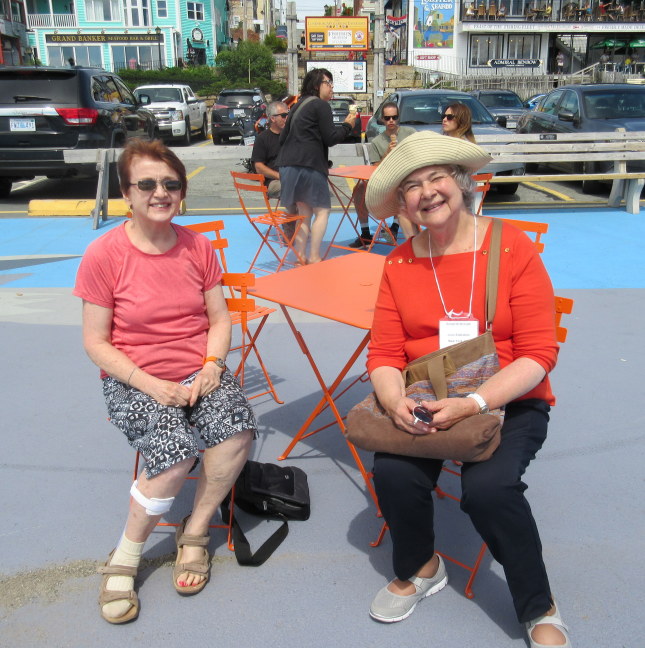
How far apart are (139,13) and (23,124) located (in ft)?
136

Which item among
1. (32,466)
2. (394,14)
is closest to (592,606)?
(32,466)

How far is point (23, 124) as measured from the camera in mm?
8742

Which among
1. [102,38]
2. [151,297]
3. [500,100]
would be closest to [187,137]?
[500,100]

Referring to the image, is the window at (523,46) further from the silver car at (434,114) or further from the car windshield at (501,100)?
the silver car at (434,114)

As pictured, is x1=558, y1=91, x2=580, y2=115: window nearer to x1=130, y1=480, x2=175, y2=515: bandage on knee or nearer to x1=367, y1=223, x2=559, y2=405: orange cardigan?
x1=367, y1=223, x2=559, y2=405: orange cardigan

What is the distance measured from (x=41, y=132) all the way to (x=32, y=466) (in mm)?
6819

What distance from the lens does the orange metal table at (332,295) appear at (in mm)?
2729

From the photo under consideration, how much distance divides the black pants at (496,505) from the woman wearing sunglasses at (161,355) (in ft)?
1.97

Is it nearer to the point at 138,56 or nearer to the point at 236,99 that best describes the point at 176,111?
the point at 236,99

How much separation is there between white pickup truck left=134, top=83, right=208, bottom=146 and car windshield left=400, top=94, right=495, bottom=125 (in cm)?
898

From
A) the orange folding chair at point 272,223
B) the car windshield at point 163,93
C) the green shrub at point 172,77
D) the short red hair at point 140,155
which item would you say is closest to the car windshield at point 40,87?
the orange folding chair at point 272,223

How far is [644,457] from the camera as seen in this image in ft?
10.1

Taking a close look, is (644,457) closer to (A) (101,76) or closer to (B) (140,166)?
(B) (140,166)

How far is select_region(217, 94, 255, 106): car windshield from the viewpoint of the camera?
19797 mm
